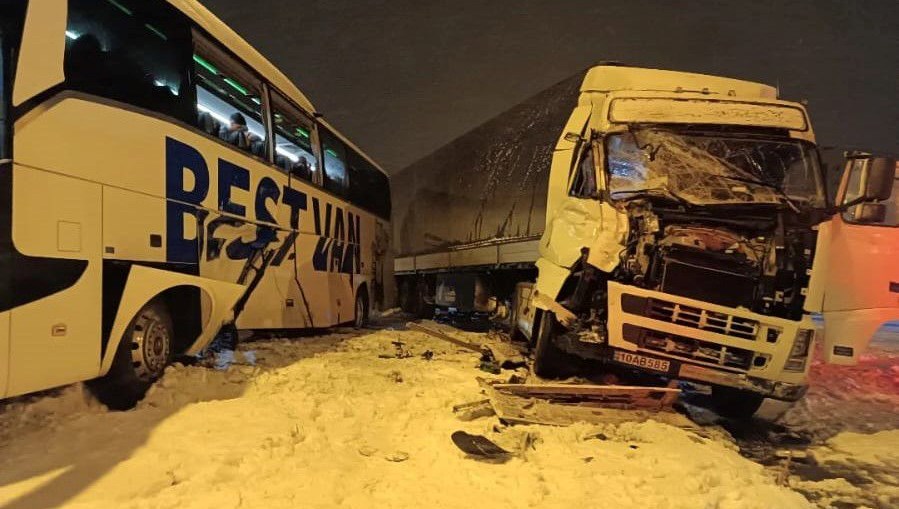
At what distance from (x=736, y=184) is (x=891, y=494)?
318 cm

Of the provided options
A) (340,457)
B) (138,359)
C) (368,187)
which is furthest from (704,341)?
(368,187)

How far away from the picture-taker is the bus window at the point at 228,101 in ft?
19.7

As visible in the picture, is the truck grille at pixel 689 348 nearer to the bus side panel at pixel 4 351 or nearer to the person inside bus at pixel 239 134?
the person inside bus at pixel 239 134

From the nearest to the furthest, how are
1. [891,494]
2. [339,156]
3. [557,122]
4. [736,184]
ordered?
[891,494] → [736,184] → [557,122] → [339,156]

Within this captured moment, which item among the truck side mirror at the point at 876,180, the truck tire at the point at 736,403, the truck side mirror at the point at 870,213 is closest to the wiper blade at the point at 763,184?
the truck side mirror at the point at 876,180

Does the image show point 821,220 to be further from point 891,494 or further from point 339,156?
point 339,156

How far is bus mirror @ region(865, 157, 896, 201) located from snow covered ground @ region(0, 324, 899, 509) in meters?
2.41

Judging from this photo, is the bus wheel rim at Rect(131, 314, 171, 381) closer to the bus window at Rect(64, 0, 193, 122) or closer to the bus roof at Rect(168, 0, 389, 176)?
the bus window at Rect(64, 0, 193, 122)

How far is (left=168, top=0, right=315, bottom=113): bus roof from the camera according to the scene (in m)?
5.98

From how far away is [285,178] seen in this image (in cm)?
818

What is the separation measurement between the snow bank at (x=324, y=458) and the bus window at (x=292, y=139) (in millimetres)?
3551

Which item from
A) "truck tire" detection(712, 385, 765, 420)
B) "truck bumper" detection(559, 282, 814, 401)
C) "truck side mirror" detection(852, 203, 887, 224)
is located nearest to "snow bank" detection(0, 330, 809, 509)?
"truck bumper" detection(559, 282, 814, 401)

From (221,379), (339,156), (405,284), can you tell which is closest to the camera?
(221,379)

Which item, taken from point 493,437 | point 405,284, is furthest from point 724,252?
point 405,284
